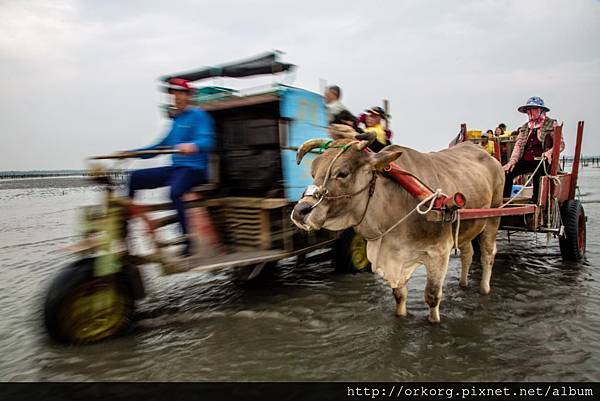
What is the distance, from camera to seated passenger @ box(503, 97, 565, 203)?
19.3 feet

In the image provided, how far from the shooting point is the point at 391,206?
3.87m

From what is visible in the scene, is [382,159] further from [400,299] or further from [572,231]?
[572,231]

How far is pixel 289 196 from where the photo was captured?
4.88 m

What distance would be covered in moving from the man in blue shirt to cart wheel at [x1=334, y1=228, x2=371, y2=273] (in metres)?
2.39

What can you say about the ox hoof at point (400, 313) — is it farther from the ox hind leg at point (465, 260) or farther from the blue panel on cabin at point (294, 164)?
the blue panel on cabin at point (294, 164)

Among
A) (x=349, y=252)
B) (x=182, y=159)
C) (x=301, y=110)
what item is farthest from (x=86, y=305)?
(x=349, y=252)

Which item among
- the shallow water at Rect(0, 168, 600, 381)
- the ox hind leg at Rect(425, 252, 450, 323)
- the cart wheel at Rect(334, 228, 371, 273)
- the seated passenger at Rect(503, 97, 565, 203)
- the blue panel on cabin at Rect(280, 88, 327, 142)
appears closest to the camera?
the shallow water at Rect(0, 168, 600, 381)

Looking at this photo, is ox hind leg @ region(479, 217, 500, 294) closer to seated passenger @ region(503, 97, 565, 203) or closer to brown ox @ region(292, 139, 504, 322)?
brown ox @ region(292, 139, 504, 322)

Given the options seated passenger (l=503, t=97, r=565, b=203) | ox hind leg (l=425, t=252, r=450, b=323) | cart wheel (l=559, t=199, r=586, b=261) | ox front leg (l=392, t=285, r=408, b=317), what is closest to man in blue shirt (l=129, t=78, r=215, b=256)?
ox front leg (l=392, t=285, r=408, b=317)

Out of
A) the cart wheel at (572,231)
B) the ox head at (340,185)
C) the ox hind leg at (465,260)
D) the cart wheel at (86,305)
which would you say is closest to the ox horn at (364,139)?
the ox head at (340,185)

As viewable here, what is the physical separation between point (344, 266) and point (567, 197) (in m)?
3.89

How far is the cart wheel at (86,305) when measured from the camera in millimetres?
3502

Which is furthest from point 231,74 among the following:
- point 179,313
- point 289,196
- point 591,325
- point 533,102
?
point 591,325

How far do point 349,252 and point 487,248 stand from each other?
1888 millimetres
